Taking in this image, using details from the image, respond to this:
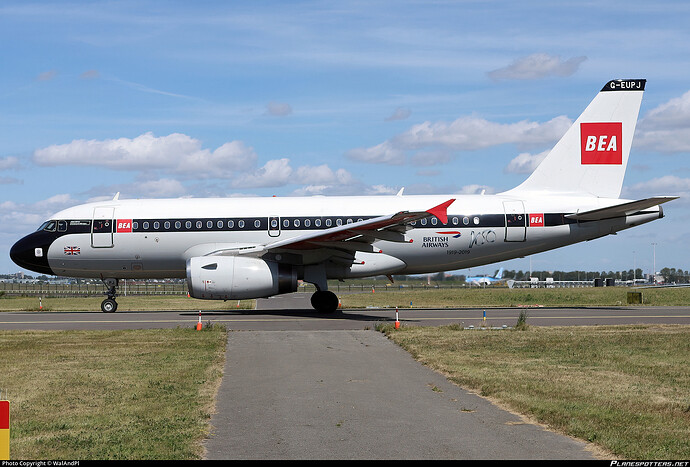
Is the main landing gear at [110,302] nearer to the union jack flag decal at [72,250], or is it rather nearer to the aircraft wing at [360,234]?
the union jack flag decal at [72,250]

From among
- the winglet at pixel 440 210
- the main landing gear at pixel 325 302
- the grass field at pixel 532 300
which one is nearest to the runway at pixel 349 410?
the winglet at pixel 440 210

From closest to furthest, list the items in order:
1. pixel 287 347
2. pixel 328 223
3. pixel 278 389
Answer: pixel 278 389
pixel 287 347
pixel 328 223

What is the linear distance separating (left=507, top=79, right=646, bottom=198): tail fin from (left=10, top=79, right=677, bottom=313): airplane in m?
0.04

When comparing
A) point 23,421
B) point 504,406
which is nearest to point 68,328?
point 23,421

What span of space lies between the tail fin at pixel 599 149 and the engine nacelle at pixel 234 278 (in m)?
11.0

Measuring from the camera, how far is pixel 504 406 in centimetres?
1059

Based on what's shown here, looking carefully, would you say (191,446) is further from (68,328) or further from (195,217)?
(195,217)

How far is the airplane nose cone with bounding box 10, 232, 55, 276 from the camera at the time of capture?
97.7 feet

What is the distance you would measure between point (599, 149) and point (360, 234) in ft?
39.2

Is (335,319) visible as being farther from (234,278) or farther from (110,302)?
(110,302)

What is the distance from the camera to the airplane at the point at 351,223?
93.8ft

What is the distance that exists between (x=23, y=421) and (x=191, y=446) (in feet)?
9.09

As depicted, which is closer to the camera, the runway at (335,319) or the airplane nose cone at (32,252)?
the runway at (335,319)

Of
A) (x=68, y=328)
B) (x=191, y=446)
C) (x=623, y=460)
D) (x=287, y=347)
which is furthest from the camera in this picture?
(x=68, y=328)
